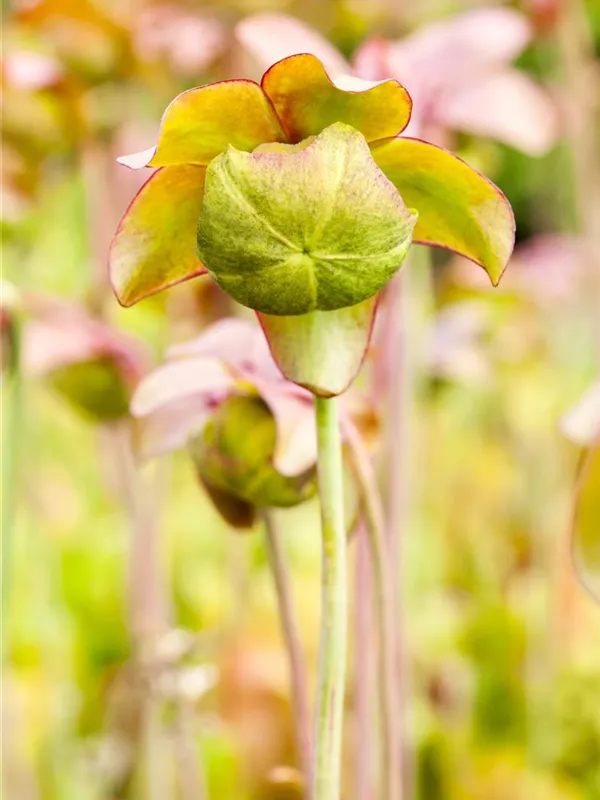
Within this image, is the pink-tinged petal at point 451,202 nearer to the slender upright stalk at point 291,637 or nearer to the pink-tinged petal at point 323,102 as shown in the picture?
the pink-tinged petal at point 323,102

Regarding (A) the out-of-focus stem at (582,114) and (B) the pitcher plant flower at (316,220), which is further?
(A) the out-of-focus stem at (582,114)

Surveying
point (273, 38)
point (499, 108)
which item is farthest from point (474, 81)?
point (273, 38)

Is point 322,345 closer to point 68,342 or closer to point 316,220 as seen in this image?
point 316,220

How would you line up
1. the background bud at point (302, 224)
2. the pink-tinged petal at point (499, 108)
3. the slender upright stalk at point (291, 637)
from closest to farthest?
1. the background bud at point (302, 224)
2. the slender upright stalk at point (291, 637)
3. the pink-tinged petal at point (499, 108)

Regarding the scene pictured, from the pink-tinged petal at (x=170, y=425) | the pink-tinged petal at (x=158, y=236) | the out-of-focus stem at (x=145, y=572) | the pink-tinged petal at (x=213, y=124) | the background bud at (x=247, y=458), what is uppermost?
the pink-tinged petal at (x=213, y=124)

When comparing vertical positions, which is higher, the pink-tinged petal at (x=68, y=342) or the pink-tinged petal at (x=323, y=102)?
the pink-tinged petal at (x=323, y=102)

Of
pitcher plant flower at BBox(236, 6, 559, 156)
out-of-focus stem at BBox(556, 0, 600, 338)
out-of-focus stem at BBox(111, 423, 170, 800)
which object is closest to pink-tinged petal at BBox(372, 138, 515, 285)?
pitcher plant flower at BBox(236, 6, 559, 156)

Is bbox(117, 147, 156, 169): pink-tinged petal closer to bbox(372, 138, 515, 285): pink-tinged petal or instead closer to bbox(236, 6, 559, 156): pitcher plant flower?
bbox(372, 138, 515, 285): pink-tinged petal

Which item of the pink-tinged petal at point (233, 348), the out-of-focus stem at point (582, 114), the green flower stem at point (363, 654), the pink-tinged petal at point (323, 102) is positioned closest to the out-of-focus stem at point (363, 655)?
the green flower stem at point (363, 654)
